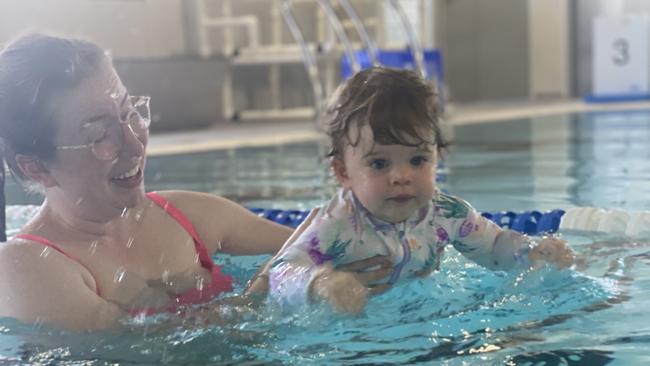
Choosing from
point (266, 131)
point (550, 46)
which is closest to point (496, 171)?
point (266, 131)

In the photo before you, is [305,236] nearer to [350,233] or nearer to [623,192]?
[350,233]

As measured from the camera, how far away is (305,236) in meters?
1.90

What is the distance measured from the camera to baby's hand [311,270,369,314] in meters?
1.58

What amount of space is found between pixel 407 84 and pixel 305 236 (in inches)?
14.5

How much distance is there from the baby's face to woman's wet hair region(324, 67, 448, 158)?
0.02 meters

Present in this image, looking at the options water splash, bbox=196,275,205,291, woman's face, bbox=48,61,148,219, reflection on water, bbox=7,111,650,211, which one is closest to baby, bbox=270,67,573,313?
water splash, bbox=196,275,205,291

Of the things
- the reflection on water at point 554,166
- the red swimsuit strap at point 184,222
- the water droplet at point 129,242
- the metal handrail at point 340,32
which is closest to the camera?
the water droplet at point 129,242

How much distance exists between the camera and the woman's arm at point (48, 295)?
5.52 ft

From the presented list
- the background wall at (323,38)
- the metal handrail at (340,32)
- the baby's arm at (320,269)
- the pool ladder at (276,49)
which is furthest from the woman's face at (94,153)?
the pool ladder at (276,49)

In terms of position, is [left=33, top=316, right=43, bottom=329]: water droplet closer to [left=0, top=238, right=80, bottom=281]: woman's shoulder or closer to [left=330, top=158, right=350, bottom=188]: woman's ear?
[left=0, top=238, right=80, bottom=281]: woman's shoulder

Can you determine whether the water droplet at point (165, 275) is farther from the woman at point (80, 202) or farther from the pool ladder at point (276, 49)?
the pool ladder at point (276, 49)

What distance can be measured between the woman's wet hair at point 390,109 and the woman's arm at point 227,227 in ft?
1.36

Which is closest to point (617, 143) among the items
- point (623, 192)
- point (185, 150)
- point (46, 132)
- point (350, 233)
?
point (623, 192)

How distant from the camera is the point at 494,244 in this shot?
6.84ft
